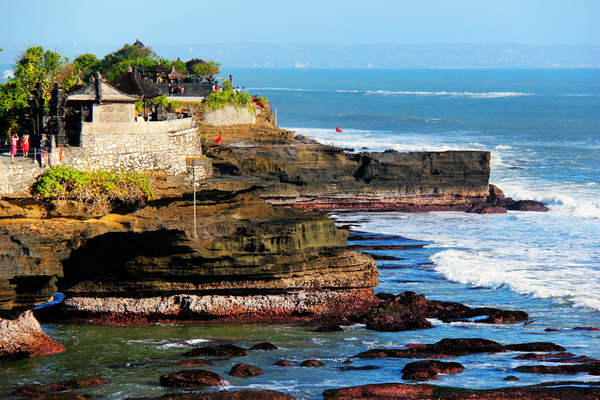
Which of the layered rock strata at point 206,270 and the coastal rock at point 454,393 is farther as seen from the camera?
the layered rock strata at point 206,270

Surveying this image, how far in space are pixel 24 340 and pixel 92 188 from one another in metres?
7.37

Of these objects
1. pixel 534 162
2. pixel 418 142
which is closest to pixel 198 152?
pixel 534 162

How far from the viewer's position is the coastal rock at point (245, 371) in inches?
806

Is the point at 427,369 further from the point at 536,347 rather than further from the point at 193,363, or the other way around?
the point at 193,363

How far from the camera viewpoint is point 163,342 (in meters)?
23.4

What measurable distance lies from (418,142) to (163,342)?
59335mm

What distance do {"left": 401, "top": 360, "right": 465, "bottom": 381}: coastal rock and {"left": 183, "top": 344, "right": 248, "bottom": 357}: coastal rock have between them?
429 cm

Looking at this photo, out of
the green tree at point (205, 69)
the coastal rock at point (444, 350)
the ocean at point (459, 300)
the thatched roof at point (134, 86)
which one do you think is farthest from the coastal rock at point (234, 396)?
the green tree at point (205, 69)

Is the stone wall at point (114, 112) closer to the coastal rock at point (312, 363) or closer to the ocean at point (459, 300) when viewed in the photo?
the ocean at point (459, 300)

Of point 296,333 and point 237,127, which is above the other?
point 237,127

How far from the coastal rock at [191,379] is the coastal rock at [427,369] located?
4373mm

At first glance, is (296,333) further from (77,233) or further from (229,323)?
(77,233)

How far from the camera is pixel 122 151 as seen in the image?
31.6 meters

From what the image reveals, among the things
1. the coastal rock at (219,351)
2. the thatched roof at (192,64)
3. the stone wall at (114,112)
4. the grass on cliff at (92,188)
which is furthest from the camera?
the thatched roof at (192,64)
